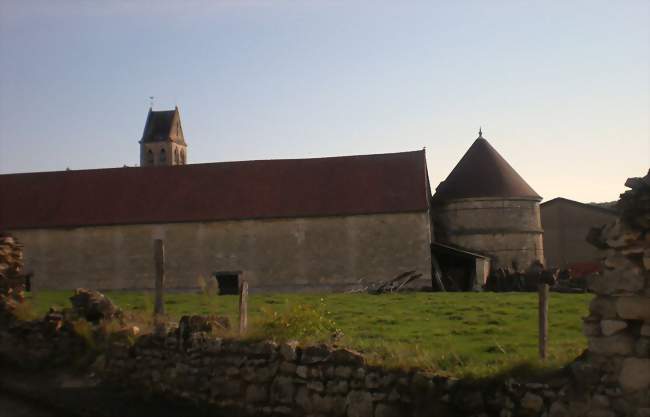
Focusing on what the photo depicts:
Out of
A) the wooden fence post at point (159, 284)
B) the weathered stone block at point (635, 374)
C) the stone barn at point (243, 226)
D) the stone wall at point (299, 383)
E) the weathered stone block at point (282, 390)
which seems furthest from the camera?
the stone barn at point (243, 226)

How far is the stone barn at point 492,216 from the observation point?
36062 millimetres

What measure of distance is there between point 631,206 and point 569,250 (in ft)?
142

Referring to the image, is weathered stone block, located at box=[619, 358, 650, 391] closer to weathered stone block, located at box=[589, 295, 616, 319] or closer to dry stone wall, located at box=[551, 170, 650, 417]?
dry stone wall, located at box=[551, 170, 650, 417]

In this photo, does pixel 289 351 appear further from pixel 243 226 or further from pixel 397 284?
pixel 243 226

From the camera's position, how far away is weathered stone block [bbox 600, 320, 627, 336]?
6.88m

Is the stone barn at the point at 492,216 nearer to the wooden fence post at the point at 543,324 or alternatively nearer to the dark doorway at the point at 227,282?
the dark doorway at the point at 227,282

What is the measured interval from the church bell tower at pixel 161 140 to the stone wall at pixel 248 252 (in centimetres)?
A: 3687

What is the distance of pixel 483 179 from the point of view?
37000 mm

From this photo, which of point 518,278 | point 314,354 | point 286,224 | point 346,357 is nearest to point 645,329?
point 346,357

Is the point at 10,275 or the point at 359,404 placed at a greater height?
the point at 10,275

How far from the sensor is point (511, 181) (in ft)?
122

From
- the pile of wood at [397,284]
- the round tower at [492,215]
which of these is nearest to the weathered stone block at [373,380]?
the pile of wood at [397,284]

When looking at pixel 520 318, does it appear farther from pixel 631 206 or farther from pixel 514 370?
pixel 631 206

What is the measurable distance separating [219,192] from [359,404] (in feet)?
95.5
